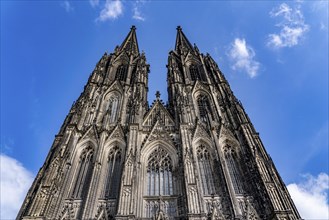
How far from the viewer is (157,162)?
60.0 feet

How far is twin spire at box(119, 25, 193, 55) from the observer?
113 feet

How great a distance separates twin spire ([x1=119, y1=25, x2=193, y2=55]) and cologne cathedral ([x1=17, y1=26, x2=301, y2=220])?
9223mm

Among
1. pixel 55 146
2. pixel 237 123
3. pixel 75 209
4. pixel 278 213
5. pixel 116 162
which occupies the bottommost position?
pixel 278 213

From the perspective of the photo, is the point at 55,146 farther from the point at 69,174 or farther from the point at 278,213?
the point at 278,213

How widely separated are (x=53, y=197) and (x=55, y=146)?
504 cm

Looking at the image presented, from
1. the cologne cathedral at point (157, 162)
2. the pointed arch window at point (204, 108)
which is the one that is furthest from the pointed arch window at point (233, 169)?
the pointed arch window at point (204, 108)

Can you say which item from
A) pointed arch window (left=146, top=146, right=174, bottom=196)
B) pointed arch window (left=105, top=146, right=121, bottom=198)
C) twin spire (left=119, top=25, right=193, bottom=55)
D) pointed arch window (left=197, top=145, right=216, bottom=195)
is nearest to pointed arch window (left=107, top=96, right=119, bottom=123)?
pointed arch window (left=105, top=146, right=121, bottom=198)

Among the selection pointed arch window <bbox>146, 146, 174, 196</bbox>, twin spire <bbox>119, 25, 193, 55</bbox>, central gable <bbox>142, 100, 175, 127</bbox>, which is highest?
twin spire <bbox>119, 25, 193, 55</bbox>

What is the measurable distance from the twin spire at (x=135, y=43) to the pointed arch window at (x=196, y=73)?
418cm

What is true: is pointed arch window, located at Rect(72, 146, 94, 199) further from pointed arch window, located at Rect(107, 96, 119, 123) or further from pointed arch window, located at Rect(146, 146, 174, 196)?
pointed arch window, located at Rect(146, 146, 174, 196)

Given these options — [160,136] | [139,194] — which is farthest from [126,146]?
[139,194]

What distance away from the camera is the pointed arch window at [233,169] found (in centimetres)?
1657

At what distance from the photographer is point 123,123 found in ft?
70.1

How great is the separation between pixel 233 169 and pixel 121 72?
17.3 metres
